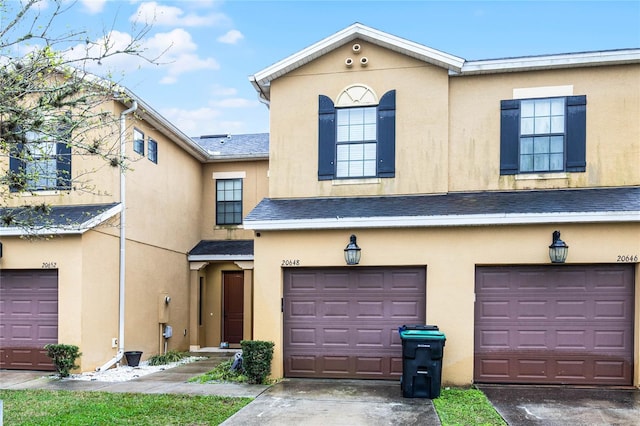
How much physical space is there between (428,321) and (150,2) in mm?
6753

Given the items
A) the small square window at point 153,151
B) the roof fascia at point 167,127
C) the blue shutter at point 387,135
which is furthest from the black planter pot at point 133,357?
the blue shutter at point 387,135

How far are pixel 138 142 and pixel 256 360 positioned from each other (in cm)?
624

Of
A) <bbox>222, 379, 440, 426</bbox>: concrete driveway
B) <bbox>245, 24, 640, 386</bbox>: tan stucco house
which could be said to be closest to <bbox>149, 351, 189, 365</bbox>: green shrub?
<bbox>245, 24, 640, 386</bbox>: tan stucco house

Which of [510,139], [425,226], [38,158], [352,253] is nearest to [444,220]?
[425,226]

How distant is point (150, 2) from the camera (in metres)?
6.24

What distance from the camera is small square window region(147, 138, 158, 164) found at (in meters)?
12.4

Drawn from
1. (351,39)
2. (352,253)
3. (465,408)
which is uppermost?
(351,39)

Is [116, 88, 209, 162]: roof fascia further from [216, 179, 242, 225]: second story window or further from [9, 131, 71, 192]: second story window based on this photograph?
[9, 131, 71, 192]: second story window

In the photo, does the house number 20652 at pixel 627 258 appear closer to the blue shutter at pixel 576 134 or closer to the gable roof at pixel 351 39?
the blue shutter at pixel 576 134

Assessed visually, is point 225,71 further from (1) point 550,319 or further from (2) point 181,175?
(1) point 550,319

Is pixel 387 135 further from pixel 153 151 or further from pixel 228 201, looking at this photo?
pixel 228 201

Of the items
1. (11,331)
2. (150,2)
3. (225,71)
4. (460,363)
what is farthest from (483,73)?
(225,71)

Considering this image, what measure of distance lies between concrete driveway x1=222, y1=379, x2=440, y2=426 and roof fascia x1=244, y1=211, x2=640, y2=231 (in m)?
2.85

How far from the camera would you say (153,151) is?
12609mm
